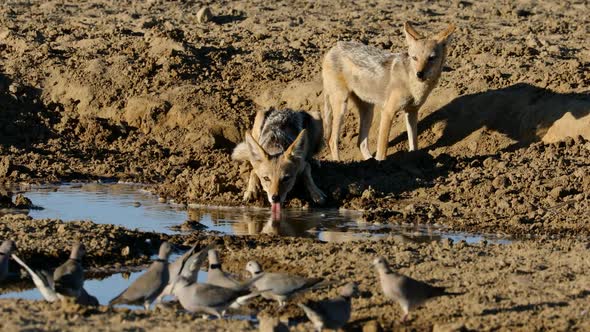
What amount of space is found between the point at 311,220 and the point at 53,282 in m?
5.01

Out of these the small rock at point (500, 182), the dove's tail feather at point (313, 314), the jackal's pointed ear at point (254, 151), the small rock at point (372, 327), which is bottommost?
the small rock at point (372, 327)

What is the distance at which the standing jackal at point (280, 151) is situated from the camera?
15039 millimetres

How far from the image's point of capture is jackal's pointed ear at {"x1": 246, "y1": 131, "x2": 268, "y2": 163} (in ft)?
49.4

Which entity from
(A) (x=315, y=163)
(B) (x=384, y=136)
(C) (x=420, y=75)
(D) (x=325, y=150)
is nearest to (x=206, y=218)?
(A) (x=315, y=163)

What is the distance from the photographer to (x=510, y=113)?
17.9 metres

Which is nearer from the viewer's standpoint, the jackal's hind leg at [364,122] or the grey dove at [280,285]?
the grey dove at [280,285]

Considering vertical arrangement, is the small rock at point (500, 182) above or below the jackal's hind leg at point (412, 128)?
below

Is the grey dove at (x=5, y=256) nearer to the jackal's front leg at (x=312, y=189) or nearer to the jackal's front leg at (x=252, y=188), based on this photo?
the jackal's front leg at (x=252, y=188)

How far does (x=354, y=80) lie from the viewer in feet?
59.7

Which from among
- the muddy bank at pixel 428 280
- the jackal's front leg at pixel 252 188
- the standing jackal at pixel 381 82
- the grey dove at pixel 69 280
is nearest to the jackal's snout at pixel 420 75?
the standing jackal at pixel 381 82

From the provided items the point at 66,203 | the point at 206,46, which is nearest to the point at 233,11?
the point at 206,46

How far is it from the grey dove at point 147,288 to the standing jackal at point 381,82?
7520mm

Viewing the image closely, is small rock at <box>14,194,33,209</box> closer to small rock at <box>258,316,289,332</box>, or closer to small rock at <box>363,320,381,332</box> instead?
small rock at <box>258,316,289,332</box>

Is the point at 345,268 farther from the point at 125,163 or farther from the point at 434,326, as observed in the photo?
the point at 125,163
